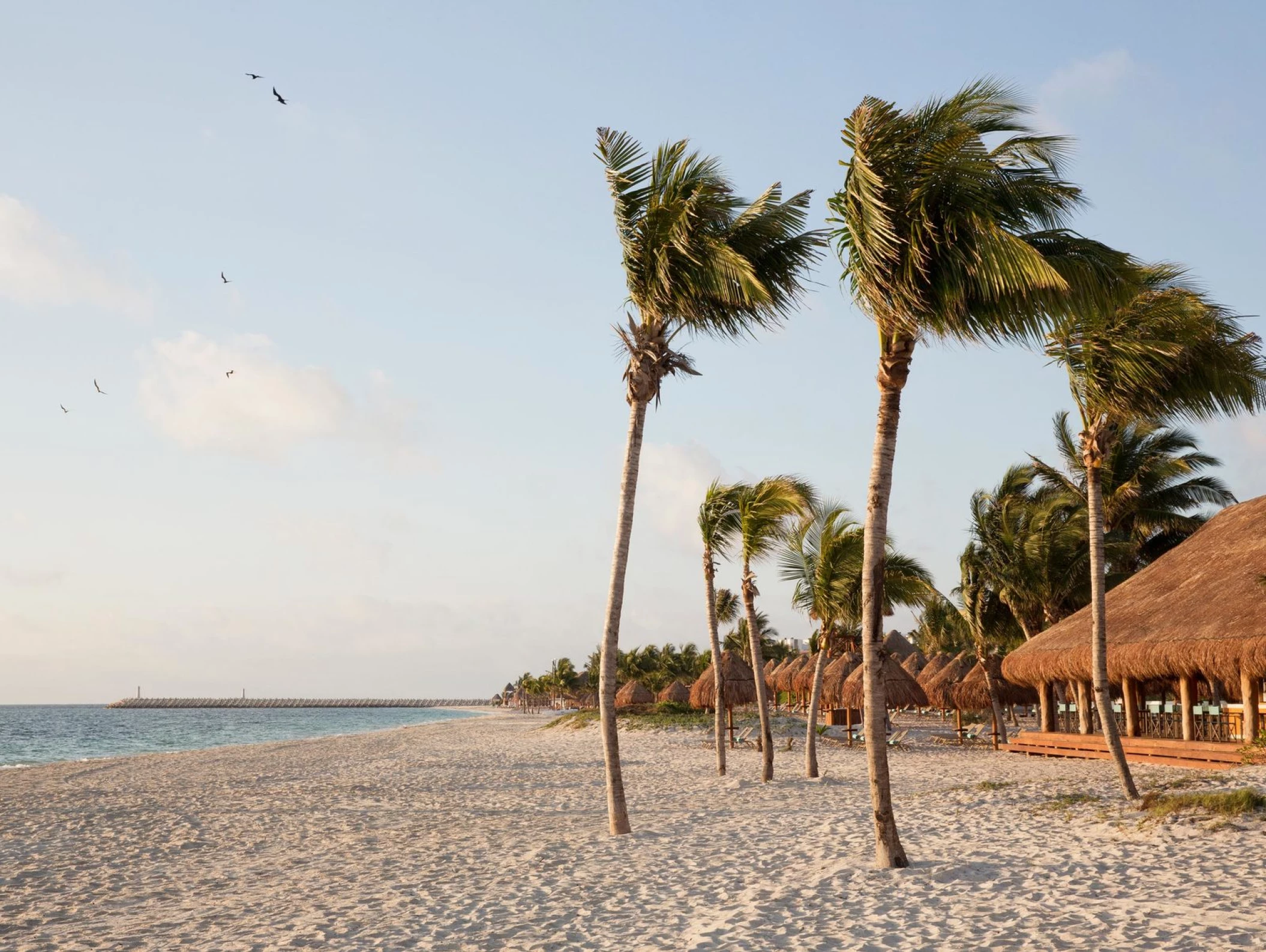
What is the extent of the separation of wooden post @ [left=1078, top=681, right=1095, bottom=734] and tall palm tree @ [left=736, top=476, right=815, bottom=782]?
9.98 metres

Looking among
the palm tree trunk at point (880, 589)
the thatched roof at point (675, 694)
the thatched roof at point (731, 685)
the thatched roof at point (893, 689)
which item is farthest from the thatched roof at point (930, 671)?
the palm tree trunk at point (880, 589)

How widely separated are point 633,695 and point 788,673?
8096mm

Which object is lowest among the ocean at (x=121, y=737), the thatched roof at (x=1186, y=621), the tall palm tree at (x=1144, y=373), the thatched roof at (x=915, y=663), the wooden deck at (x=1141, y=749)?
the ocean at (x=121, y=737)

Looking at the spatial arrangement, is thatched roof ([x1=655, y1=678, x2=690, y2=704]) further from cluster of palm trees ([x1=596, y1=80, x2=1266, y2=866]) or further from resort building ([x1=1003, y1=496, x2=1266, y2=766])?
cluster of palm trees ([x1=596, y1=80, x2=1266, y2=866])

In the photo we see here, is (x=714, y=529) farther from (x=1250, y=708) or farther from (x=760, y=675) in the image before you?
(x=1250, y=708)

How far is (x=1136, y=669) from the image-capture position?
1948 cm

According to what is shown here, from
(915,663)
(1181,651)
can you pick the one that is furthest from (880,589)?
(915,663)

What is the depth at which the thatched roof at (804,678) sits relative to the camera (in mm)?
41375

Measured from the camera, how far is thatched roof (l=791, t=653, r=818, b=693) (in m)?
41.4

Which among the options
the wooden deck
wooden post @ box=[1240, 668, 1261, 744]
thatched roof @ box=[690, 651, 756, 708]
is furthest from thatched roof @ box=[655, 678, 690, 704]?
wooden post @ box=[1240, 668, 1261, 744]

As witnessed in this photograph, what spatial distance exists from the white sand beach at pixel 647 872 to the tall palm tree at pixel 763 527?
1.62 meters

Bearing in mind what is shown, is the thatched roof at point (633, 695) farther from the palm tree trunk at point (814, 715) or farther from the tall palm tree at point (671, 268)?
the tall palm tree at point (671, 268)

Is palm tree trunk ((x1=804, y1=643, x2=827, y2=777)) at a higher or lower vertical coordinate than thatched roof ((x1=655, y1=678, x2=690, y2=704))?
higher

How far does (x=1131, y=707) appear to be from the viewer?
21625 millimetres
